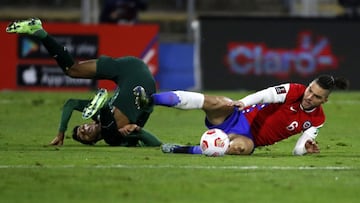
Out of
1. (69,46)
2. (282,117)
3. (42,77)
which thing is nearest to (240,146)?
(282,117)

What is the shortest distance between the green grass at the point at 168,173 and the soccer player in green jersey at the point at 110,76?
1.42 ft

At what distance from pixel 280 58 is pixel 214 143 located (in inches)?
685

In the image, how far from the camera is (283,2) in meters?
39.2

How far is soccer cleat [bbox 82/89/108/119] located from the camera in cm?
1481

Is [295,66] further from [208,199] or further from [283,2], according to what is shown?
[208,199]

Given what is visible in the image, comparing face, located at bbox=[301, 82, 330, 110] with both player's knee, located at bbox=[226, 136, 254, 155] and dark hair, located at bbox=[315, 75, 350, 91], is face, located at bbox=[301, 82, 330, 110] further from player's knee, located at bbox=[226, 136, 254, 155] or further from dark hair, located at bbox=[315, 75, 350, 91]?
player's knee, located at bbox=[226, 136, 254, 155]

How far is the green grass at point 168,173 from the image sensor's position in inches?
396

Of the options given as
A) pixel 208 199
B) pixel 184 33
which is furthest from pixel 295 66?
pixel 208 199

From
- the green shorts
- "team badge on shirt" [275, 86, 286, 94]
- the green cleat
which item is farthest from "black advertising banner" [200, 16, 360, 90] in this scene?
"team badge on shirt" [275, 86, 286, 94]

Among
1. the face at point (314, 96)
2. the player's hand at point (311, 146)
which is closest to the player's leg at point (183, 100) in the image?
the face at point (314, 96)

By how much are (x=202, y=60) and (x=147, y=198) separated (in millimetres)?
20911

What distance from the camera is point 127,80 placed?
15883 mm

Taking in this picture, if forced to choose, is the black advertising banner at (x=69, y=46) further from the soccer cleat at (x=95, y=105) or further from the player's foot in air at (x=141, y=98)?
the player's foot in air at (x=141, y=98)

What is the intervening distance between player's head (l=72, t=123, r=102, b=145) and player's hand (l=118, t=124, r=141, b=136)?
388 mm
